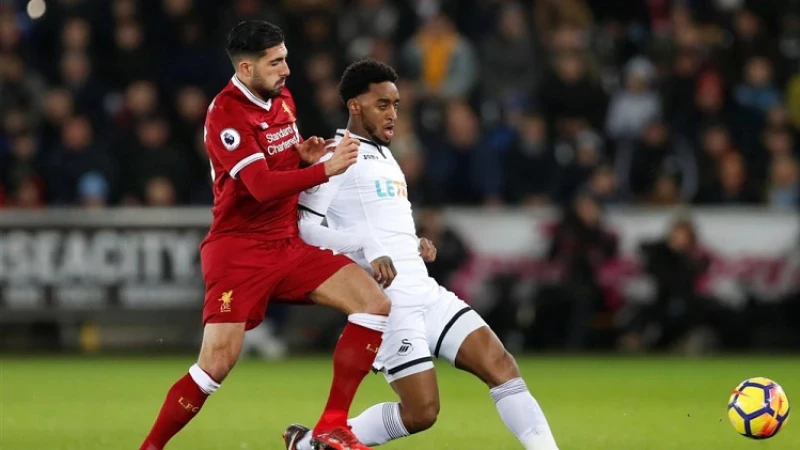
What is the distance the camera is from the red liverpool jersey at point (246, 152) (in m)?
7.38

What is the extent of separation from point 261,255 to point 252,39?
3.56ft

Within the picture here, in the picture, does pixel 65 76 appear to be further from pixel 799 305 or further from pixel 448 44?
pixel 799 305

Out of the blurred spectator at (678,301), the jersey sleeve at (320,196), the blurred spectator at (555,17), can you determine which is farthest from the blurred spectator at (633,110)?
the jersey sleeve at (320,196)

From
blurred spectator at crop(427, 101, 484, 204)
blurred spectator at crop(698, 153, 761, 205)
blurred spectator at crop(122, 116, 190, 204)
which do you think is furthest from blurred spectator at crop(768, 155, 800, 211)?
blurred spectator at crop(122, 116, 190, 204)

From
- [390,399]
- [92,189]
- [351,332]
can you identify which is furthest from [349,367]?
[92,189]

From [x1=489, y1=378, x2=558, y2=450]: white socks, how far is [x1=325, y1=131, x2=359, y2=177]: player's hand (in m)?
1.37

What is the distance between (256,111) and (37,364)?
8.31 metres

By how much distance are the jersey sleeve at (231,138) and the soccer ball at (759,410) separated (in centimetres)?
296

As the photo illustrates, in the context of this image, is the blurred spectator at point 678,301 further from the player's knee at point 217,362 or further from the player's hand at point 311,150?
the player's knee at point 217,362

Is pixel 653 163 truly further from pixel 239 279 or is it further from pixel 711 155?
pixel 239 279

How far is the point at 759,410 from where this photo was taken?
805cm

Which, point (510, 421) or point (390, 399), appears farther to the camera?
point (390, 399)

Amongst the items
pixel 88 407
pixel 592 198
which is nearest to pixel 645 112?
pixel 592 198

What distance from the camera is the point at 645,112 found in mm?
16875
